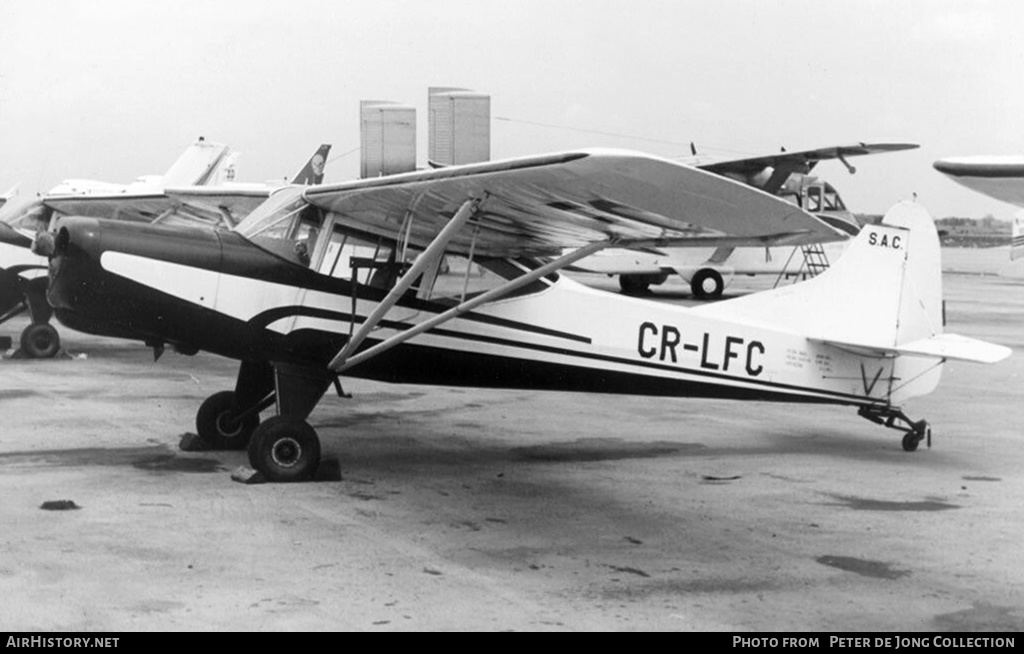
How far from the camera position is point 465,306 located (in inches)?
323

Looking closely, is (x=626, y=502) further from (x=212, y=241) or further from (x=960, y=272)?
(x=960, y=272)

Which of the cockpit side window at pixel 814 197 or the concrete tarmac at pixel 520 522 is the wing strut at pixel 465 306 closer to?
the concrete tarmac at pixel 520 522

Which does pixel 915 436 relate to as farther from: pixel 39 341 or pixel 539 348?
pixel 39 341

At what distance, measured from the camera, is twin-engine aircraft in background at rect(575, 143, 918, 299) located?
1070 inches

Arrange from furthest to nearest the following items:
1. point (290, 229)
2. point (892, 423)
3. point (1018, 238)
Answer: point (1018, 238) < point (892, 423) < point (290, 229)

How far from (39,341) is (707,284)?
1903 cm

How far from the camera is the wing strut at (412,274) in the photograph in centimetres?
739

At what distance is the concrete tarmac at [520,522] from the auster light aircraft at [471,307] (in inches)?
24.0

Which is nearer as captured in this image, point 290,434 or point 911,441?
point 290,434

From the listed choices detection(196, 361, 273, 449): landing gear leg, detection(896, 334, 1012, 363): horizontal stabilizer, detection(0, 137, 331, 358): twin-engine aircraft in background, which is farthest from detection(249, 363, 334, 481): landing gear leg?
detection(0, 137, 331, 358): twin-engine aircraft in background

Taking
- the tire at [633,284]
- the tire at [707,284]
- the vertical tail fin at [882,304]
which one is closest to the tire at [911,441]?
the vertical tail fin at [882,304]

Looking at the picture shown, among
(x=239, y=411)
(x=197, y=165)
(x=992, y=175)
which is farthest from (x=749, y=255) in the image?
(x=992, y=175)

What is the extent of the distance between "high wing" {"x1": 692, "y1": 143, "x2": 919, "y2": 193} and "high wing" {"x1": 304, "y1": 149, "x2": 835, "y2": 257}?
1632cm

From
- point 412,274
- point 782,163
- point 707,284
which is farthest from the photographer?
point 707,284
